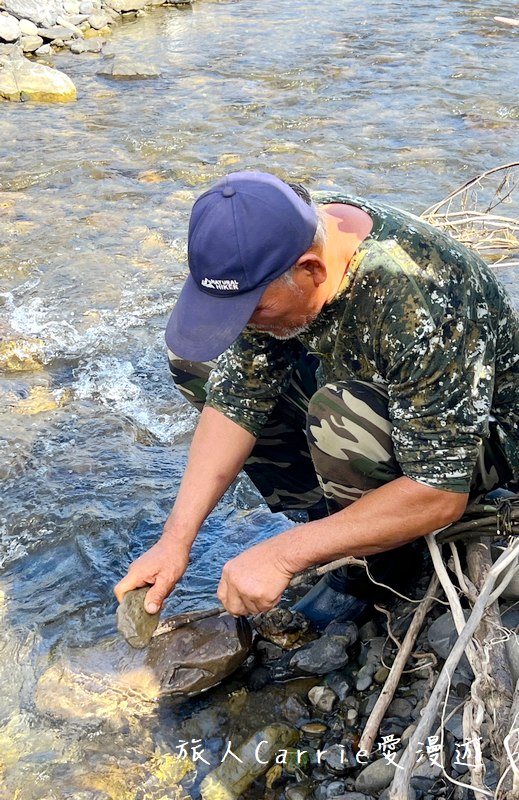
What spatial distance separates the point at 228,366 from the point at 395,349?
0.64 m

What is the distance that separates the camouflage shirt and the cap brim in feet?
0.93

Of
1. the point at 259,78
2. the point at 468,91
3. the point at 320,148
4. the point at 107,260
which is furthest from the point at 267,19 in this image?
the point at 107,260

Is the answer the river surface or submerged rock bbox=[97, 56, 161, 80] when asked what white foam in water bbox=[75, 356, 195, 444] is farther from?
submerged rock bbox=[97, 56, 161, 80]

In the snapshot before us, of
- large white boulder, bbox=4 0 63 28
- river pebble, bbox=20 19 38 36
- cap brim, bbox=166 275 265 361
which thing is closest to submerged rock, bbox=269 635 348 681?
cap brim, bbox=166 275 265 361

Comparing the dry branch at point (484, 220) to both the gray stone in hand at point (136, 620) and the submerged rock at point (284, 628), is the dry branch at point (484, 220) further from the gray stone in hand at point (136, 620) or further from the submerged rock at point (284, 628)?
the gray stone in hand at point (136, 620)

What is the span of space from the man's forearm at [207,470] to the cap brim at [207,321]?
1.80 ft

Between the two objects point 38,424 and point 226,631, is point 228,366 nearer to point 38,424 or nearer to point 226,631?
point 226,631

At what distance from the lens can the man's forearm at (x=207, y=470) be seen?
251 centimetres

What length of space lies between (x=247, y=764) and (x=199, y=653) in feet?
1.18

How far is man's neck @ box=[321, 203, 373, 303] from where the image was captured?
2086 mm

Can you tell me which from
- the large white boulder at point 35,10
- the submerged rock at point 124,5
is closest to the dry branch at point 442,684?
the large white boulder at point 35,10

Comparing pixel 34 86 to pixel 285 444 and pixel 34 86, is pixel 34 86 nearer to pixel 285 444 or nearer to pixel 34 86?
pixel 34 86

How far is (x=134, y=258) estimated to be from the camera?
5469 millimetres

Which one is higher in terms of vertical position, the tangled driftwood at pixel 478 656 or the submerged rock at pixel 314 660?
the tangled driftwood at pixel 478 656
